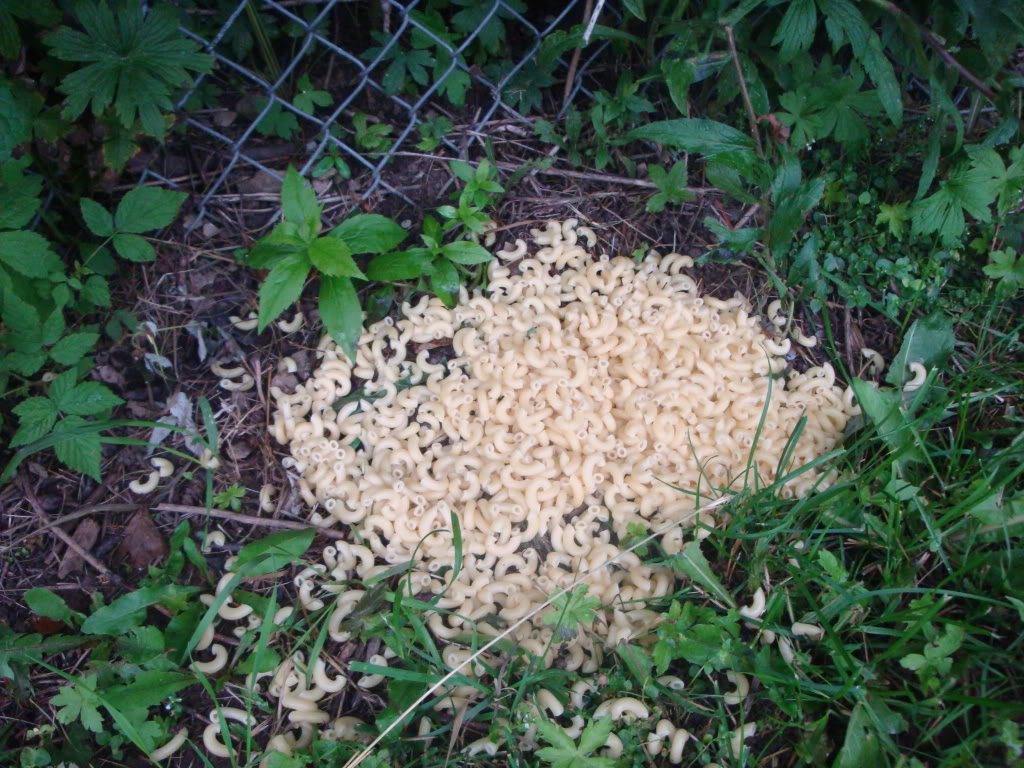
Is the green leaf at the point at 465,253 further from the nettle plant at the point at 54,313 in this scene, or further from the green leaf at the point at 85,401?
the green leaf at the point at 85,401

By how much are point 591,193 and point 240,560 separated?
206cm

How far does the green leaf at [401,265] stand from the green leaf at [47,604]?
1.55m

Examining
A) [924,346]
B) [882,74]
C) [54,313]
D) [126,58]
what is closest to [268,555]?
[54,313]


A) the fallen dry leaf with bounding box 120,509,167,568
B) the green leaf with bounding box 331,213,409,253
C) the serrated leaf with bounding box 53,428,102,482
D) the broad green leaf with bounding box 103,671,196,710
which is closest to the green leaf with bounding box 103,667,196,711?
the broad green leaf with bounding box 103,671,196,710

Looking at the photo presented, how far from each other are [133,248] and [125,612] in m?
1.31

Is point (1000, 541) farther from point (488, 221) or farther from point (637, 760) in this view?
point (488, 221)

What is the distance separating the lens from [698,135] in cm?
296

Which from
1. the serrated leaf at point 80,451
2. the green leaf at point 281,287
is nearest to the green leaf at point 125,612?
the serrated leaf at point 80,451

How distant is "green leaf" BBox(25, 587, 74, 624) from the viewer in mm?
2607

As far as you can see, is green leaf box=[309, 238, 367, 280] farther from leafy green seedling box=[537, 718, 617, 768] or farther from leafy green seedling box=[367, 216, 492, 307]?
leafy green seedling box=[537, 718, 617, 768]

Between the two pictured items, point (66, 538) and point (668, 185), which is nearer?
point (66, 538)

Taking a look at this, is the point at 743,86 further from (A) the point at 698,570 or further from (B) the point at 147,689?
(B) the point at 147,689

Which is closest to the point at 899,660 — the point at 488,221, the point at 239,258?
the point at 488,221

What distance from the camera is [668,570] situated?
2.71m
